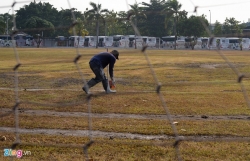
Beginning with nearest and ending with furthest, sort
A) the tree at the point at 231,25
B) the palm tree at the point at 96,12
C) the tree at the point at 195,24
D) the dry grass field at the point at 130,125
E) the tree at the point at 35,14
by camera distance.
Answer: the tree at the point at 195,24 → the dry grass field at the point at 130,125 → the palm tree at the point at 96,12 → the tree at the point at 35,14 → the tree at the point at 231,25

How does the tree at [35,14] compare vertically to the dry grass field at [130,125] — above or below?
above

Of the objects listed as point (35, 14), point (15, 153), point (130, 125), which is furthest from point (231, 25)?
point (15, 153)

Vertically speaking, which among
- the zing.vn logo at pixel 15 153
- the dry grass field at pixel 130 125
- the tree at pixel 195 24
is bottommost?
the dry grass field at pixel 130 125

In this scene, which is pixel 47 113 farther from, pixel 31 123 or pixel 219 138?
pixel 219 138

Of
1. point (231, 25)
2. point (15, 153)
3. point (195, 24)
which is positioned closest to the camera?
point (15, 153)

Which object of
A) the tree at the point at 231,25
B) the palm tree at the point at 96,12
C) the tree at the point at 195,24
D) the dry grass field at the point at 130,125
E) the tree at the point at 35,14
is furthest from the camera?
the tree at the point at 231,25

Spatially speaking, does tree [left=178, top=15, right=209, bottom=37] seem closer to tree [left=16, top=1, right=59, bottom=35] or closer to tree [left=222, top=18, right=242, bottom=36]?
tree [left=222, top=18, right=242, bottom=36]

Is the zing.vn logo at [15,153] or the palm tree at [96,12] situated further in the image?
the palm tree at [96,12]

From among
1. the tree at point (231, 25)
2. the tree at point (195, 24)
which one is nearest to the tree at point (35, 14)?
the tree at point (195, 24)

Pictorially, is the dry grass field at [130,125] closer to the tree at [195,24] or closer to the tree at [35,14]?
the tree at [195,24]

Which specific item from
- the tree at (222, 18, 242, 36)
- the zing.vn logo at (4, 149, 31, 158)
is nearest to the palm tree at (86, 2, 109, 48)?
the zing.vn logo at (4, 149, 31, 158)

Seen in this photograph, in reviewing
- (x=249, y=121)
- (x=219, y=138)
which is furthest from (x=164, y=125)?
(x=249, y=121)

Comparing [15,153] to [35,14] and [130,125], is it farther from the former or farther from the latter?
[35,14]

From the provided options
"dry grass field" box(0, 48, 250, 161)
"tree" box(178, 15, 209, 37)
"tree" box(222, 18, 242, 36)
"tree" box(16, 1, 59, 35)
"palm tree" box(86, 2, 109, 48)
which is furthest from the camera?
"tree" box(222, 18, 242, 36)
